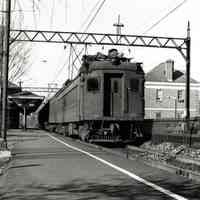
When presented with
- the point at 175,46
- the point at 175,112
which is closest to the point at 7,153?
the point at 175,46

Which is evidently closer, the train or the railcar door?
the train

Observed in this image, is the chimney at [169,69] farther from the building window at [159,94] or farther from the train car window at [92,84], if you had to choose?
the train car window at [92,84]

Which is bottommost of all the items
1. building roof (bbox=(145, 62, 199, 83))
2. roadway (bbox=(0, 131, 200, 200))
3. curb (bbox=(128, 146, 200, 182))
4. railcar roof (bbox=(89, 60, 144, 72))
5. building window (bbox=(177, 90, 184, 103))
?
roadway (bbox=(0, 131, 200, 200))

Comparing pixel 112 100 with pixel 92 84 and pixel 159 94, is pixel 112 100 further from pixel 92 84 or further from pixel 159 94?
pixel 159 94

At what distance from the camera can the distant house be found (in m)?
64.0

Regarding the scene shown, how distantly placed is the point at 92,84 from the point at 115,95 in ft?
3.88

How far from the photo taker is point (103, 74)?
73.2 ft

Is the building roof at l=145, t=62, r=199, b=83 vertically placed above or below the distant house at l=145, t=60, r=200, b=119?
above

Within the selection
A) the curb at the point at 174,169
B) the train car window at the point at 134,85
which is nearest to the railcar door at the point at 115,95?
the train car window at the point at 134,85

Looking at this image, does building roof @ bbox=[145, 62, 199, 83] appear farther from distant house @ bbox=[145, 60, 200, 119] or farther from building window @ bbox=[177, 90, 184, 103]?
building window @ bbox=[177, 90, 184, 103]

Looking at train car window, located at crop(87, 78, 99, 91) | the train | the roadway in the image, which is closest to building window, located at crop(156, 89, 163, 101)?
the train

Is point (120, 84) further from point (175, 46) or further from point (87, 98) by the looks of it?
point (175, 46)

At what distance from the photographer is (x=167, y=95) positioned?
214ft

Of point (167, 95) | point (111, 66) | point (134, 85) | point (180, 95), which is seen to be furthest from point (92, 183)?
point (180, 95)
